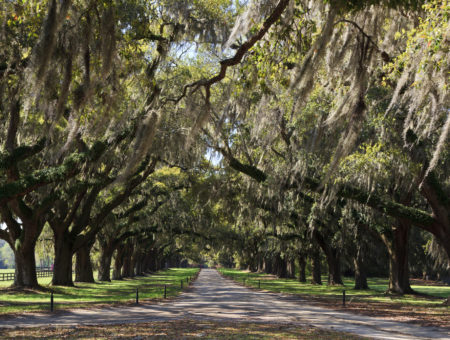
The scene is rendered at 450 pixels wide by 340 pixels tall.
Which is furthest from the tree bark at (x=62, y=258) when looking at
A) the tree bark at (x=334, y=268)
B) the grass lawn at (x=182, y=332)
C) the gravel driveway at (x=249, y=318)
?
the tree bark at (x=334, y=268)

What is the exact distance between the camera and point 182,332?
1012cm

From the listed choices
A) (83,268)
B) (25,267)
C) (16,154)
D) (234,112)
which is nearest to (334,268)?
(83,268)

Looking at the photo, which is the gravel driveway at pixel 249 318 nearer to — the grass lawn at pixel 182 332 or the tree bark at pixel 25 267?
the grass lawn at pixel 182 332

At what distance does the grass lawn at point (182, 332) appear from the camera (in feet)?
31.0

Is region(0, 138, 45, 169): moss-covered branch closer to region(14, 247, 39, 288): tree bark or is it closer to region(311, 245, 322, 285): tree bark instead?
region(14, 247, 39, 288): tree bark

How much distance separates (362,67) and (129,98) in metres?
10.1

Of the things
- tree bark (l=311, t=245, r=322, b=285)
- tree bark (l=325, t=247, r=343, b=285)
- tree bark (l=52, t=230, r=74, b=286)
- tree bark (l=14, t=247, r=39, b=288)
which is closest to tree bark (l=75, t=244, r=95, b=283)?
tree bark (l=52, t=230, r=74, b=286)

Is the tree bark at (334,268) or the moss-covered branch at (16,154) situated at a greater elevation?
the moss-covered branch at (16,154)

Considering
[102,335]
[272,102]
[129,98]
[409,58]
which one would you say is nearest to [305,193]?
[272,102]

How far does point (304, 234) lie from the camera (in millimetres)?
31734

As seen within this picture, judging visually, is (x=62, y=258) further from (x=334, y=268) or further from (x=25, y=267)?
(x=334, y=268)

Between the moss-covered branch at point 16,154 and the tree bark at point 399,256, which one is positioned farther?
the tree bark at point 399,256

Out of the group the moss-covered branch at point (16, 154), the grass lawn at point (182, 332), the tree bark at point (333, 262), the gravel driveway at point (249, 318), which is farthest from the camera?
the tree bark at point (333, 262)

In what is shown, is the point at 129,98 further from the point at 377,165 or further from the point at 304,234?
the point at 304,234
